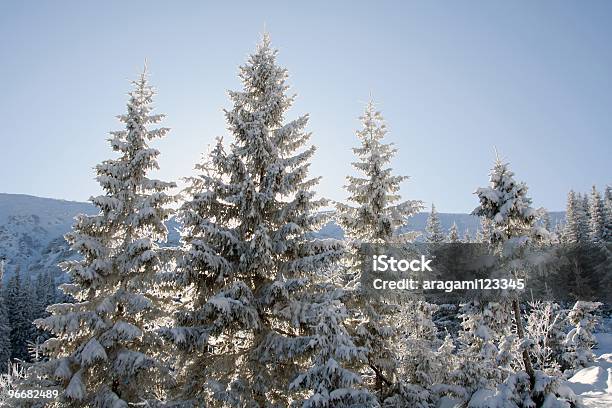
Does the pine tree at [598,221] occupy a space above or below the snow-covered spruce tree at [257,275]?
above

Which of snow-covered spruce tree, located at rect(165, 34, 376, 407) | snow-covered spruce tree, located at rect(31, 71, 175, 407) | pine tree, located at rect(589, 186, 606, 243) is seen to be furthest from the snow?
pine tree, located at rect(589, 186, 606, 243)

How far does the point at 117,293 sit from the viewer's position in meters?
14.3

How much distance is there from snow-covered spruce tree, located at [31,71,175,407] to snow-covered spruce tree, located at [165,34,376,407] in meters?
1.30

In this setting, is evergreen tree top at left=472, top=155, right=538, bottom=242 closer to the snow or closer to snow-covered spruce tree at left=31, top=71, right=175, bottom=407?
the snow

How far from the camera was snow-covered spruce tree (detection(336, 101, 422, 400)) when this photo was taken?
15852 millimetres

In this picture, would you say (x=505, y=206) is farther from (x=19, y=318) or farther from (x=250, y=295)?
(x=19, y=318)

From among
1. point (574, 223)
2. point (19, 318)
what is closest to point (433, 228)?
point (574, 223)

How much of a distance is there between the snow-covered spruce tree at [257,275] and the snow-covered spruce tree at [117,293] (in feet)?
4.28

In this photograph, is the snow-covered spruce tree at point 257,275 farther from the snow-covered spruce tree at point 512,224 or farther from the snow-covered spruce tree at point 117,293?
the snow-covered spruce tree at point 512,224

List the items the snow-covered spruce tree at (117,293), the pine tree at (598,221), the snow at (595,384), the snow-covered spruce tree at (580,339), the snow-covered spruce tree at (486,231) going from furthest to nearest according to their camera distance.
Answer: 1. the pine tree at (598,221)
2. the snow-covered spruce tree at (580,339)
3. the snow-covered spruce tree at (486,231)
4. the snow at (595,384)
5. the snow-covered spruce tree at (117,293)

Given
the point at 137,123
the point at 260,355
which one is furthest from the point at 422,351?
the point at 137,123

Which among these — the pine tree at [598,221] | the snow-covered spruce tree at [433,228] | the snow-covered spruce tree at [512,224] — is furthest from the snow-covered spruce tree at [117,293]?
the pine tree at [598,221]

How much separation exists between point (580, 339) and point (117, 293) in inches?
1231

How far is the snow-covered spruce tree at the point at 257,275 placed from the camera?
12211 mm
